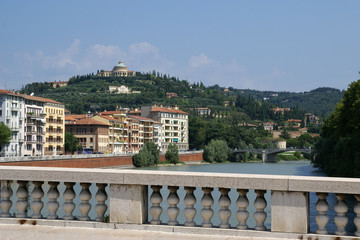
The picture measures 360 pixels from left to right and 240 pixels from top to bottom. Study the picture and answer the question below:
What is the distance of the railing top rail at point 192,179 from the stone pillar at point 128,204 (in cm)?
11

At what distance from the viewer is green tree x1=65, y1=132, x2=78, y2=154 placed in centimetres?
10069

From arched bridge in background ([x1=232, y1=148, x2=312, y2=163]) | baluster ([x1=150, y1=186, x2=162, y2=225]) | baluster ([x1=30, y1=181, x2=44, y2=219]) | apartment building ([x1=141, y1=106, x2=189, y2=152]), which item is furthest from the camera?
apartment building ([x1=141, y1=106, x2=189, y2=152])

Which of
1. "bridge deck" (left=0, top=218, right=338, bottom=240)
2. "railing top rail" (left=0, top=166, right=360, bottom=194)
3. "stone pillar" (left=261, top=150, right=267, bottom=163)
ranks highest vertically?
"railing top rail" (left=0, top=166, right=360, bottom=194)

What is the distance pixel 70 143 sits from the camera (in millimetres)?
100812

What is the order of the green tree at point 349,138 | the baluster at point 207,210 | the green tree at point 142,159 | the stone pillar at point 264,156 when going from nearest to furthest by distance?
the baluster at point 207,210 → the green tree at point 349,138 → the green tree at point 142,159 → the stone pillar at point 264,156

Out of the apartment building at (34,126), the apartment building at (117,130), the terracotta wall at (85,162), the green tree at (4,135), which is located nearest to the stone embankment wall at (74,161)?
the terracotta wall at (85,162)

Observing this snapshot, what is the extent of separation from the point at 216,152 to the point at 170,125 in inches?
1013

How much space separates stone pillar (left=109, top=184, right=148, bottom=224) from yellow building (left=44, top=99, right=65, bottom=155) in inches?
3522

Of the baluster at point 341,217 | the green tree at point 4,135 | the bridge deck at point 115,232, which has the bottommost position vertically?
the bridge deck at point 115,232

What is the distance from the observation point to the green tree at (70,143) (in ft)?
330

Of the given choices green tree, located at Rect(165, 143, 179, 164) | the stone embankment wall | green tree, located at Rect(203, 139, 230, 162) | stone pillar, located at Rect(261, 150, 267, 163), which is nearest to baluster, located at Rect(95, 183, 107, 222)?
the stone embankment wall

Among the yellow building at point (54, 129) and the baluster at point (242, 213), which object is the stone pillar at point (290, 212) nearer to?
the baluster at point (242, 213)

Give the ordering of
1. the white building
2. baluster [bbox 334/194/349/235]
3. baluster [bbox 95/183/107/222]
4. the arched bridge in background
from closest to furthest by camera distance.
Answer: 1. baluster [bbox 334/194/349/235]
2. baluster [bbox 95/183/107/222]
3. the white building
4. the arched bridge in background

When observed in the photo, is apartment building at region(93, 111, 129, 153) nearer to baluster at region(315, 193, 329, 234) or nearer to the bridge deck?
the bridge deck
